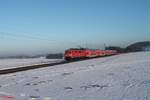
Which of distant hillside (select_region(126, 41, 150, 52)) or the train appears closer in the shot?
the train

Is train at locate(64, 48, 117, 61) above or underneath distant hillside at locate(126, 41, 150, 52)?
underneath

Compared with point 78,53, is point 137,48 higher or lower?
higher

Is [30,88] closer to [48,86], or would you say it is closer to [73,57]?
[48,86]

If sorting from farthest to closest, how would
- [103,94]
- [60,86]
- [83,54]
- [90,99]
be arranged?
[83,54]
[60,86]
[103,94]
[90,99]

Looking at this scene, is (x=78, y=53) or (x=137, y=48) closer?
(x=78, y=53)

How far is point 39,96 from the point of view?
41.2 ft

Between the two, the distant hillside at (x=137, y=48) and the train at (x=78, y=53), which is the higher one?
the distant hillside at (x=137, y=48)

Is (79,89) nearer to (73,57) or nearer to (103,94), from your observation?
(103,94)

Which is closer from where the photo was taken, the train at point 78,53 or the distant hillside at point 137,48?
the train at point 78,53

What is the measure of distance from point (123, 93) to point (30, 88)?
6.37 metres

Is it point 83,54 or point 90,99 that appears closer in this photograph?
point 90,99

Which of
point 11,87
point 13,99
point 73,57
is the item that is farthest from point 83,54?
point 13,99

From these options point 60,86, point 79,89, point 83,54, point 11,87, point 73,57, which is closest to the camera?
point 79,89

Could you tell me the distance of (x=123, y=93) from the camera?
1165 cm
